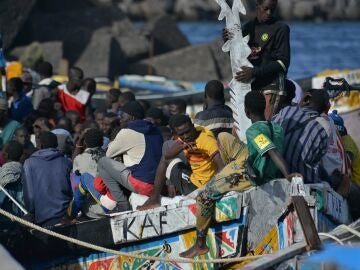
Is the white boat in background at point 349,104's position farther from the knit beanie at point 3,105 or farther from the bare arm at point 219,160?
the knit beanie at point 3,105

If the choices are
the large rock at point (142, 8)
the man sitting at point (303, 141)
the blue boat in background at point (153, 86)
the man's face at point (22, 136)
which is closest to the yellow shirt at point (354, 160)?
the man sitting at point (303, 141)

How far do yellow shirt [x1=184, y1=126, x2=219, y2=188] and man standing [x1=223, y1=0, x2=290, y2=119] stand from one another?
104 cm

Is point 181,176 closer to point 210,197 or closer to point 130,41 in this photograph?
point 210,197

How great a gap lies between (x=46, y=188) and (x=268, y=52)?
257 centimetres

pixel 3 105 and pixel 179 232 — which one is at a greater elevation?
pixel 179 232

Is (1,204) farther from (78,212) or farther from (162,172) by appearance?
(162,172)

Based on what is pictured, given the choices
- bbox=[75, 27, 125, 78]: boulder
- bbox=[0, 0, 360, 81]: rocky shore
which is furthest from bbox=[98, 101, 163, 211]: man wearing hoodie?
bbox=[75, 27, 125, 78]: boulder

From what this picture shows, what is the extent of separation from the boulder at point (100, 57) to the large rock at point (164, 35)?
118 inches

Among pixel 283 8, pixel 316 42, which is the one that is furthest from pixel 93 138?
pixel 283 8

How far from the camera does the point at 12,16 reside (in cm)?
2664

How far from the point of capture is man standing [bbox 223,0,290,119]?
11.4 m

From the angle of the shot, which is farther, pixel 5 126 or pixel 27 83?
pixel 27 83

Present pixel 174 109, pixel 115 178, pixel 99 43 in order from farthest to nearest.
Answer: pixel 99 43, pixel 174 109, pixel 115 178

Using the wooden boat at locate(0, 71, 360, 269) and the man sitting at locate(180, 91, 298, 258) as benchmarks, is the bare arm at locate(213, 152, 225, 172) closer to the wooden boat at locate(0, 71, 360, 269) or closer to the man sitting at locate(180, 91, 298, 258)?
the man sitting at locate(180, 91, 298, 258)
